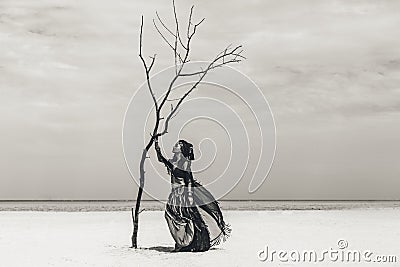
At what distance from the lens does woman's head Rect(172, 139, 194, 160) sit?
12.8m

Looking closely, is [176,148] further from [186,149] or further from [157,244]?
[157,244]

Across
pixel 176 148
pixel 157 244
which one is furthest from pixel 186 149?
pixel 157 244

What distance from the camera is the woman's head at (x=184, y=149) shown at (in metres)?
12.8

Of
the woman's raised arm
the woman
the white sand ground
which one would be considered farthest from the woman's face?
the white sand ground

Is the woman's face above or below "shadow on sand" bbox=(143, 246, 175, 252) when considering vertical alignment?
above

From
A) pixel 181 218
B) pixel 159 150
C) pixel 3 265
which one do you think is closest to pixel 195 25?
pixel 159 150

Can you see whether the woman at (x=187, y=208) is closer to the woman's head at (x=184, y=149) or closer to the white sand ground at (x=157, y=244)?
the woman's head at (x=184, y=149)

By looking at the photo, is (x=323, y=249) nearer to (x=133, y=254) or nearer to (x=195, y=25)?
(x=133, y=254)

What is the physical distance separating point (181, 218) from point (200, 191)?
66 cm

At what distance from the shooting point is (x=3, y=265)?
35.7 feet

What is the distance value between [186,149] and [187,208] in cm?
115

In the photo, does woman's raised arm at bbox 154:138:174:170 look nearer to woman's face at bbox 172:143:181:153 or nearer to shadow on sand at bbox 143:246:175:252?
woman's face at bbox 172:143:181:153

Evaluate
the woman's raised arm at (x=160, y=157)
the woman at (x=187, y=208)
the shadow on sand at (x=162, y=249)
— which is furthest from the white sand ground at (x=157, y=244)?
the woman's raised arm at (x=160, y=157)

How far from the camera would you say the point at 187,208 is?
1255cm
